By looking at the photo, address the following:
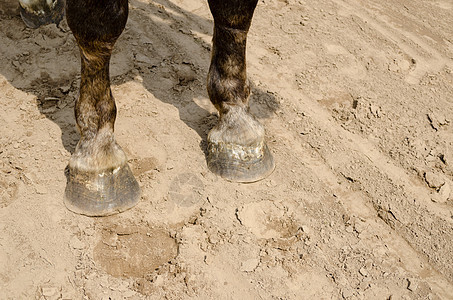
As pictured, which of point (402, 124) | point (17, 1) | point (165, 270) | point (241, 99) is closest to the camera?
point (165, 270)

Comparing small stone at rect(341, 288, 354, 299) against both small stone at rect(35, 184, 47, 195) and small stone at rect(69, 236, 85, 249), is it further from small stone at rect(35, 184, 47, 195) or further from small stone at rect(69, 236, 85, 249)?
small stone at rect(35, 184, 47, 195)

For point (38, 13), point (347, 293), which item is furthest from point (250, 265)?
point (38, 13)

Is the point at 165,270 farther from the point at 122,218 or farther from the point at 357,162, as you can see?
the point at 357,162

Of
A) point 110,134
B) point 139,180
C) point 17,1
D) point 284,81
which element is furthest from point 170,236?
point 17,1

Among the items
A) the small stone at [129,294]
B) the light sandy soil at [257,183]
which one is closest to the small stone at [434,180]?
the light sandy soil at [257,183]

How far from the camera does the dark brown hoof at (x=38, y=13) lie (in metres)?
3.90

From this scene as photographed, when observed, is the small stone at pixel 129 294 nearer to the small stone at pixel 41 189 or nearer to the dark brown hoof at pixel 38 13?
the small stone at pixel 41 189

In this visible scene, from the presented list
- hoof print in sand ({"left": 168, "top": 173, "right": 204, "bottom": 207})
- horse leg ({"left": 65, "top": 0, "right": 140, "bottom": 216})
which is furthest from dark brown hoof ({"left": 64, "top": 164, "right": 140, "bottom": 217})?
hoof print in sand ({"left": 168, "top": 173, "right": 204, "bottom": 207})

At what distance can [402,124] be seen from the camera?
11.4ft

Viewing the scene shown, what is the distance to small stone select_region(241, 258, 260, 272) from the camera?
8.17 ft

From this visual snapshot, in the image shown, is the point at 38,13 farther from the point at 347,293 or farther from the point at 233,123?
the point at 347,293

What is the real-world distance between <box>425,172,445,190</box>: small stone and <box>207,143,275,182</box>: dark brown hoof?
954 millimetres

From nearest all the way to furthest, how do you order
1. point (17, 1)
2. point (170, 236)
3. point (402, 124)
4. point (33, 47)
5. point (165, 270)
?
point (165, 270), point (170, 236), point (402, 124), point (33, 47), point (17, 1)

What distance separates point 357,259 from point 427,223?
51 cm
